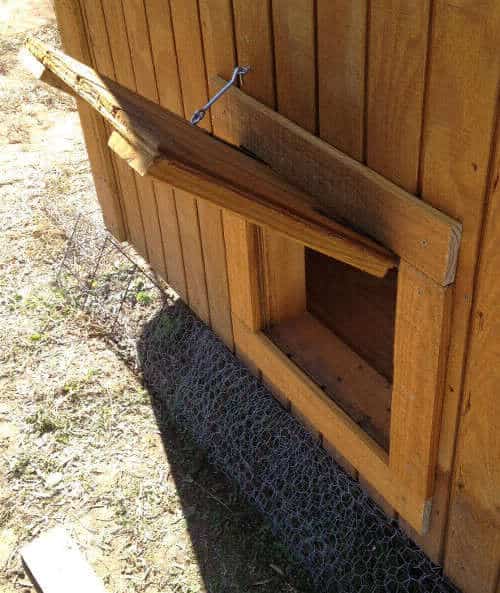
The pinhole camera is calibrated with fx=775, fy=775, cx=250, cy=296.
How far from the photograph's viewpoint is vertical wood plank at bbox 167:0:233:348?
2.54 metres

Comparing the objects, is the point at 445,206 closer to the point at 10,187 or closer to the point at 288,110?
the point at 288,110

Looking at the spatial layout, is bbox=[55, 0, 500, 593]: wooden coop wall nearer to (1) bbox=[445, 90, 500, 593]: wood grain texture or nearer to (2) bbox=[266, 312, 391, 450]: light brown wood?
(1) bbox=[445, 90, 500, 593]: wood grain texture

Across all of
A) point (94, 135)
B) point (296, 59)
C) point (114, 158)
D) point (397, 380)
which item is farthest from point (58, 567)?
point (94, 135)

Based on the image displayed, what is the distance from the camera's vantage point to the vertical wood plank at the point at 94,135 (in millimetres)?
3506

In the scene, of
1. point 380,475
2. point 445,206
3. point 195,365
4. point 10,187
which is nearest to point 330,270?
point 195,365

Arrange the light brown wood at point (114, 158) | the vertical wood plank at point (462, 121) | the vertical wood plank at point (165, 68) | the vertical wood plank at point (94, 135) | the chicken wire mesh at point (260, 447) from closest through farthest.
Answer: the vertical wood plank at point (462, 121) → the chicken wire mesh at point (260, 447) → the vertical wood plank at point (165, 68) → the light brown wood at point (114, 158) → the vertical wood plank at point (94, 135)

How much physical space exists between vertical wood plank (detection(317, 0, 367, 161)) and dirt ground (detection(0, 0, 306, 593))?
172 centimetres

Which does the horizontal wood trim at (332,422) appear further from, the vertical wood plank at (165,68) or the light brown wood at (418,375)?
the vertical wood plank at (165,68)

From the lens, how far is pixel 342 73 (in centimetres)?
185

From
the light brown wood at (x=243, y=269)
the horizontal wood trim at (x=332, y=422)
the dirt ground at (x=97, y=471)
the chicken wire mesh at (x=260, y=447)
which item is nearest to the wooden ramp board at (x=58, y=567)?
the dirt ground at (x=97, y=471)

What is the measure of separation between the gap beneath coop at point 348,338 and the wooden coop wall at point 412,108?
240 millimetres

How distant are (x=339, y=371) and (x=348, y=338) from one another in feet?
1.01

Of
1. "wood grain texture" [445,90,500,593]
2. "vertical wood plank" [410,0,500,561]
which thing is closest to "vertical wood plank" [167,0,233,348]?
"vertical wood plank" [410,0,500,561]

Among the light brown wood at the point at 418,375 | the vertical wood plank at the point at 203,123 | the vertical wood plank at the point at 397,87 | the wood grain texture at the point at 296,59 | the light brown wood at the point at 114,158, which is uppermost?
the light brown wood at the point at 114,158
